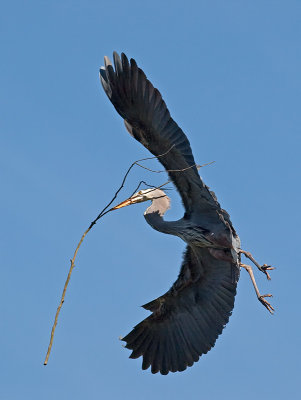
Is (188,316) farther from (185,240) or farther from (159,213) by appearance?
(159,213)

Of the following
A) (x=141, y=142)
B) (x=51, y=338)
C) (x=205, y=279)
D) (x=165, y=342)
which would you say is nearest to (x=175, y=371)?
(x=165, y=342)

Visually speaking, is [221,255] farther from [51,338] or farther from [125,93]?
[51,338]

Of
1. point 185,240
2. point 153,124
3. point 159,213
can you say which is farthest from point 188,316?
point 153,124

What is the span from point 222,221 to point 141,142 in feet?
5.68

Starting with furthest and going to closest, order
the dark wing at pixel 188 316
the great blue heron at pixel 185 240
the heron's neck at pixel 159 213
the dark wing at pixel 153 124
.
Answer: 1. the dark wing at pixel 188 316
2. the heron's neck at pixel 159 213
3. the great blue heron at pixel 185 240
4. the dark wing at pixel 153 124

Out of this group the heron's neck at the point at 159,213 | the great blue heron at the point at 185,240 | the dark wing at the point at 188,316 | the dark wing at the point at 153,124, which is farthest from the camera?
the dark wing at the point at 188,316

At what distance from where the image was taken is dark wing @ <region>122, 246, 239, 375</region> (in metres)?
14.5

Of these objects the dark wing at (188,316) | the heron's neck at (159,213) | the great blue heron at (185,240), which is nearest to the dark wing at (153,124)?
the great blue heron at (185,240)

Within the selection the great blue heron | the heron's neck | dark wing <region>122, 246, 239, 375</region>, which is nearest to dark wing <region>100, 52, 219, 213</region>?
the great blue heron

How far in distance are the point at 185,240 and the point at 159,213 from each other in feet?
2.45

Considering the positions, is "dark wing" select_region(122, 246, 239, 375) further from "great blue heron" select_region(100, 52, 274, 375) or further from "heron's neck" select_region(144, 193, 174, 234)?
"heron's neck" select_region(144, 193, 174, 234)

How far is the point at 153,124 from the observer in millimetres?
13102

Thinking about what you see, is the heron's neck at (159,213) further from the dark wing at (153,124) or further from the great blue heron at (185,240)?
the dark wing at (153,124)

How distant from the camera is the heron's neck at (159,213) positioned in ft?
46.2
